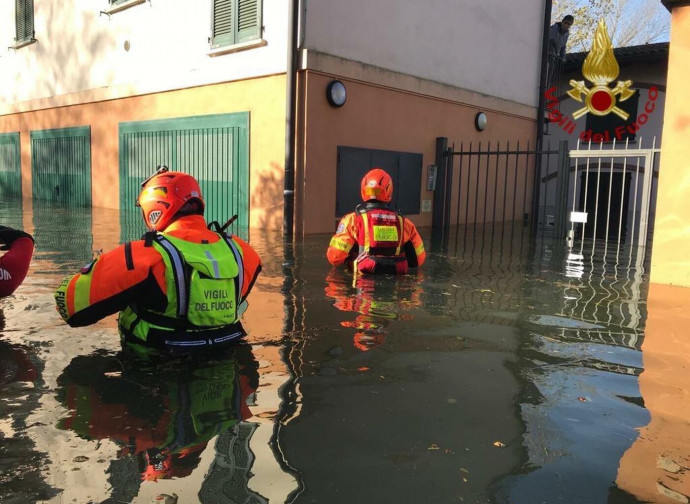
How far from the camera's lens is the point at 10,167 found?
1997 cm

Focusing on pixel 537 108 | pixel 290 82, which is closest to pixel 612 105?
pixel 537 108

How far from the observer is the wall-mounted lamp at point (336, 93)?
11234mm

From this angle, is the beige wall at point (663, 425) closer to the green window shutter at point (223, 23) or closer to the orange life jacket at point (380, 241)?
the orange life jacket at point (380, 241)

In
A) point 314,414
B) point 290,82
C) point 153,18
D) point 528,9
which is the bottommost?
point 314,414

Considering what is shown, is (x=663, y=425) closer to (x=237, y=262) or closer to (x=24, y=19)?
(x=237, y=262)

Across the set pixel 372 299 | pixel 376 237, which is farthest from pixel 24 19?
pixel 372 299

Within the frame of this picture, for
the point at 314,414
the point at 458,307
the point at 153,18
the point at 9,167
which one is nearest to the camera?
the point at 314,414

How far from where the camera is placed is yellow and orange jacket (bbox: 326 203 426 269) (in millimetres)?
6801

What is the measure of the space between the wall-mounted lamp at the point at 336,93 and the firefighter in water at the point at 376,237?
15.5 ft

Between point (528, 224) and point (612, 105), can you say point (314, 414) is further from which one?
point (612, 105)

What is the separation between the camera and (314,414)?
3.01 meters

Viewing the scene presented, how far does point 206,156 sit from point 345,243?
6688mm

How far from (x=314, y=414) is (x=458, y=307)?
111 inches

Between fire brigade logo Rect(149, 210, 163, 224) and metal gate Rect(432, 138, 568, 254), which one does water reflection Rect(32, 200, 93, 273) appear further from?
metal gate Rect(432, 138, 568, 254)
